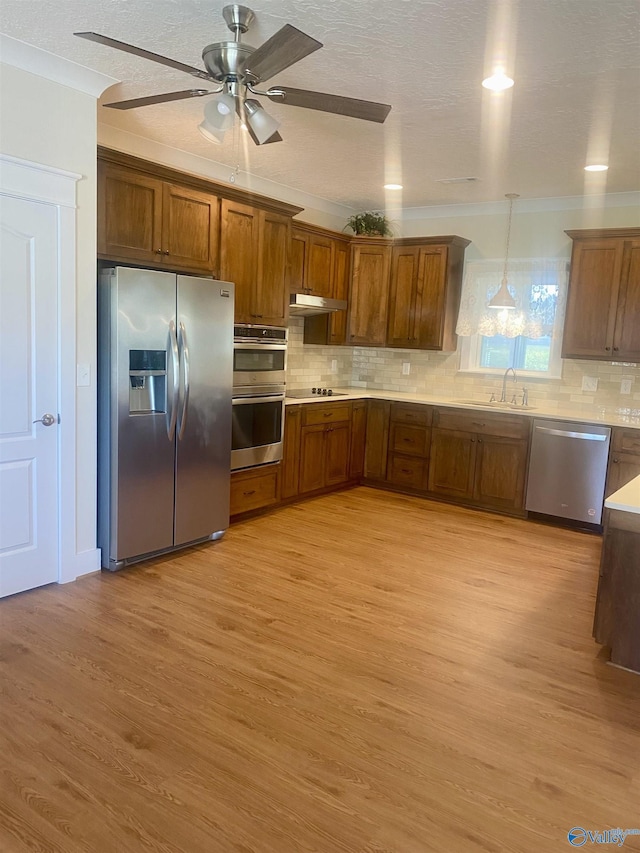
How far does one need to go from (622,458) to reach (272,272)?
3062mm

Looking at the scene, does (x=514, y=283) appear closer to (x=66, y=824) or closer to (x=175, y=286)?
(x=175, y=286)

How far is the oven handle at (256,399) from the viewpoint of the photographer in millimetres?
4578

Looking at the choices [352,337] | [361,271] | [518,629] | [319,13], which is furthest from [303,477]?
[319,13]

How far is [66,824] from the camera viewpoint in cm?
188

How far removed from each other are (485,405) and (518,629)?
2.79 meters

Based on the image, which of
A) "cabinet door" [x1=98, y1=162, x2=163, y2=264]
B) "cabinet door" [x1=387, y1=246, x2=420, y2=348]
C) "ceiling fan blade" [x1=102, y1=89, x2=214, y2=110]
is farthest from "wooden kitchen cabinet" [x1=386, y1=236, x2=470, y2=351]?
"ceiling fan blade" [x1=102, y1=89, x2=214, y2=110]

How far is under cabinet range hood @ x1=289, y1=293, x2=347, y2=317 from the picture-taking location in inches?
214

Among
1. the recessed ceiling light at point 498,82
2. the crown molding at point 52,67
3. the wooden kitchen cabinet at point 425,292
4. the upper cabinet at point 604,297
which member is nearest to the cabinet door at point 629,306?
the upper cabinet at point 604,297

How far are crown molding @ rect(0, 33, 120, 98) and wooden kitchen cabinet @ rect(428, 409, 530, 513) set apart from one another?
12.1 ft

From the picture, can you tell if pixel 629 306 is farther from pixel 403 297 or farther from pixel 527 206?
pixel 403 297

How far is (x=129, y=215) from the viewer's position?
12.6 feet

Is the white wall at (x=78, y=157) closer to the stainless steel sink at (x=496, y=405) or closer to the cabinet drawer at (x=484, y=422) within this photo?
the cabinet drawer at (x=484, y=422)

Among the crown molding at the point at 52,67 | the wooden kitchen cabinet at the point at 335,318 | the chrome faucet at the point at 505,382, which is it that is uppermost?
the crown molding at the point at 52,67

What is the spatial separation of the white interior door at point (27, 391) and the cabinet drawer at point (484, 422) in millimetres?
3408
